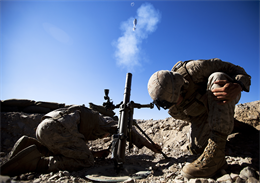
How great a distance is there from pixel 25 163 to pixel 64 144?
2.05 feet

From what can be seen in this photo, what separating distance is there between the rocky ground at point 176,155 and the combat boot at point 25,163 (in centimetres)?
10

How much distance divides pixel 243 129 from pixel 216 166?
5.90 feet

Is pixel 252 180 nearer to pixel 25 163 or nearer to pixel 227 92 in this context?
pixel 227 92

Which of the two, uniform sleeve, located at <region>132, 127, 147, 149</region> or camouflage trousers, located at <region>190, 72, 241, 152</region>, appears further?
uniform sleeve, located at <region>132, 127, 147, 149</region>

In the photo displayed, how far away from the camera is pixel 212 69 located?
7.88ft

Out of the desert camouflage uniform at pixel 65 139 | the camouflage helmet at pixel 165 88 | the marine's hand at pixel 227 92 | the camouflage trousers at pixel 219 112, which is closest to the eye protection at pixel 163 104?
the camouflage helmet at pixel 165 88

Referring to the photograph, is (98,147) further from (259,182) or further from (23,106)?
(23,106)

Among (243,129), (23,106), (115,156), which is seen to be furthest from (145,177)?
(23,106)

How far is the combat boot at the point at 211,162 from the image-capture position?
1.66 meters

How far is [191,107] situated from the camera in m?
2.79

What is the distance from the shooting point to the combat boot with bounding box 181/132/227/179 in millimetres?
1662

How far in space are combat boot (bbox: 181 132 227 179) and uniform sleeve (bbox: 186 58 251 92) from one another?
91 cm

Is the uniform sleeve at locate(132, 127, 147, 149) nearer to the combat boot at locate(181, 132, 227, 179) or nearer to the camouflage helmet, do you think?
the camouflage helmet

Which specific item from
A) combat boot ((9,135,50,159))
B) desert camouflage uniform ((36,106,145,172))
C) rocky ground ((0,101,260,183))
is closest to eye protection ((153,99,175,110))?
rocky ground ((0,101,260,183))
